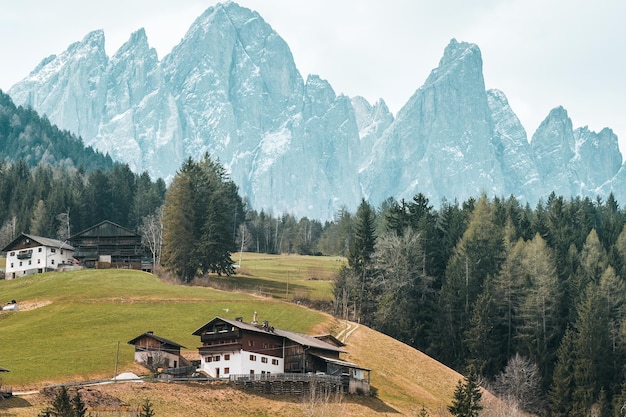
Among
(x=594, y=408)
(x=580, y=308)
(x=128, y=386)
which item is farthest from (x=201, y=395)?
(x=580, y=308)

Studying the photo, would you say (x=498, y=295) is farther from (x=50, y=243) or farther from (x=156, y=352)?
(x=50, y=243)

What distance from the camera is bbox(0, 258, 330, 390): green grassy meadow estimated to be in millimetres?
90938

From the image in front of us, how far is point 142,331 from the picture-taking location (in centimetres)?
10494

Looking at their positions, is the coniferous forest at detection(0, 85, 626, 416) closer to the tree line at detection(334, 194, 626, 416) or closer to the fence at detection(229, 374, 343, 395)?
the tree line at detection(334, 194, 626, 416)

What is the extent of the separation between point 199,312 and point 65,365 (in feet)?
90.6

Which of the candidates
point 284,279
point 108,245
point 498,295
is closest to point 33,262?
point 108,245

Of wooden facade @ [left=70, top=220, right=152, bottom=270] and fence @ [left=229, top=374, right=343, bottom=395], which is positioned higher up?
wooden facade @ [left=70, top=220, right=152, bottom=270]

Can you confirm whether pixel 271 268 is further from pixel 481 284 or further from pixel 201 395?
pixel 201 395

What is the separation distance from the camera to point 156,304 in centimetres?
11788

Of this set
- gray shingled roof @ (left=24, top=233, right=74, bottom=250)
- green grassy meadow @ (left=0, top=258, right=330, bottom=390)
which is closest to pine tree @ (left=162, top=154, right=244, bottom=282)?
green grassy meadow @ (left=0, top=258, right=330, bottom=390)

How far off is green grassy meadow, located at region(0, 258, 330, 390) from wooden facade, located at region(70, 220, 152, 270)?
20327mm

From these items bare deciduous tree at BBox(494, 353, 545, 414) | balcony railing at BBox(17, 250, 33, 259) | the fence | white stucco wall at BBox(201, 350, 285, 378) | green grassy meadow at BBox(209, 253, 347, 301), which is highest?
balcony railing at BBox(17, 250, 33, 259)

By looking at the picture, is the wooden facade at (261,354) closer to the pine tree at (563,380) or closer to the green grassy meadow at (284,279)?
the pine tree at (563,380)

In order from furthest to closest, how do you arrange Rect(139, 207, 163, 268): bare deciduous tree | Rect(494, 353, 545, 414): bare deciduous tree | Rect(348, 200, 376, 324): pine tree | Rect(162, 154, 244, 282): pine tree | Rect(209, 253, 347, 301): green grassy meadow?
Rect(139, 207, 163, 268): bare deciduous tree → Rect(209, 253, 347, 301): green grassy meadow → Rect(162, 154, 244, 282): pine tree → Rect(348, 200, 376, 324): pine tree → Rect(494, 353, 545, 414): bare deciduous tree
